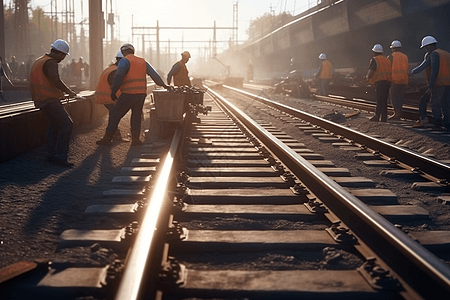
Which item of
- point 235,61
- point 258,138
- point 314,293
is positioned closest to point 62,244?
point 314,293

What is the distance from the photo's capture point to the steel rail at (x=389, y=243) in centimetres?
285

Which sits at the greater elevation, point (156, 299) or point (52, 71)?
point (52, 71)

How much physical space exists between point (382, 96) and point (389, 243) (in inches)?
379

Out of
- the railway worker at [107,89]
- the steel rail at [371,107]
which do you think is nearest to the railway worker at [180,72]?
the railway worker at [107,89]

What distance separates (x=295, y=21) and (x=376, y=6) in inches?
636

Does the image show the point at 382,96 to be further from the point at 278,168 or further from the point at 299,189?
the point at 299,189

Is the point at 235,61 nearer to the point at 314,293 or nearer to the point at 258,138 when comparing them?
the point at 258,138

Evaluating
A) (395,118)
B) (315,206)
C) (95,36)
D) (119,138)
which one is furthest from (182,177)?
(95,36)

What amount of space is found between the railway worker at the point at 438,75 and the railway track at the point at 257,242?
4749 mm

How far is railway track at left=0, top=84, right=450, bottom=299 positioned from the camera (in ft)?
9.59

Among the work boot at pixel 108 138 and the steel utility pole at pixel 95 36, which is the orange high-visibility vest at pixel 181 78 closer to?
the work boot at pixel 108 138

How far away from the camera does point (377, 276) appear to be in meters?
3.08

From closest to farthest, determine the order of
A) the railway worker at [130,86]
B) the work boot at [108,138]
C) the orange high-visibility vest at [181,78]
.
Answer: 1. the railway worker at [130,86]
2. the work boot at [108,138]
3. the orange high-visibility vest at [181,78]

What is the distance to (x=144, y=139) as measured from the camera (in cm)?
968
